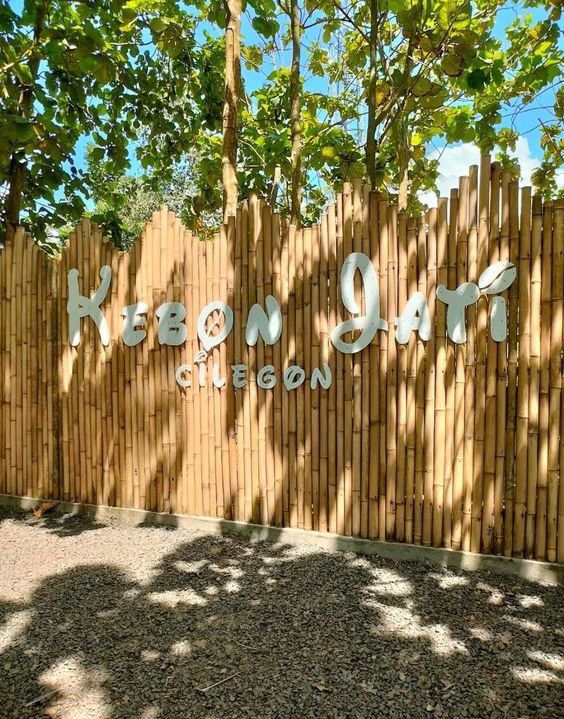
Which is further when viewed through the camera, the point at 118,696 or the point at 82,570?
the point at 82,570

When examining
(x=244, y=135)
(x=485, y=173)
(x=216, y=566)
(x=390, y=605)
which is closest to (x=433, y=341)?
(x=485, y=173)

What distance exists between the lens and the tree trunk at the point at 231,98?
4.88m

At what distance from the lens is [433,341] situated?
11.8 ft

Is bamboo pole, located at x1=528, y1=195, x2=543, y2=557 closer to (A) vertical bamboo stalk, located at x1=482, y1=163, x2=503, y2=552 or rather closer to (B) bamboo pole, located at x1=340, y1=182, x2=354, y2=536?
(A) vertical bamboo stalk, located at x1=482, y1=163, x2=503, y2=552

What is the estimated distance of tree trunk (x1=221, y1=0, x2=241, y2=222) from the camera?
4.88m

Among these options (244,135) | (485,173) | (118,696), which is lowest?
(118,696)

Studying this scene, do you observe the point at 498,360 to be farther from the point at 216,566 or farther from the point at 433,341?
the point at 216,566

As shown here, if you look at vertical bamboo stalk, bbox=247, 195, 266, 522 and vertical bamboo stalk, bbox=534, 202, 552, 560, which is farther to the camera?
vertical bamboo stalk, bbox=247, 195, 266, 522

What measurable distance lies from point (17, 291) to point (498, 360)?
14.8 feet

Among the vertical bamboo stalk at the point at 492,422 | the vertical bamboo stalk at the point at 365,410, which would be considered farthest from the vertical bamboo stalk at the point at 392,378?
the vertical bamboo stalk at the point at 492,422

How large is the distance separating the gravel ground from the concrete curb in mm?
108

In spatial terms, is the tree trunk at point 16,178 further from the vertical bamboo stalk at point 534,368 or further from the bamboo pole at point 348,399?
the vertical bamboo stalk at point 534,368

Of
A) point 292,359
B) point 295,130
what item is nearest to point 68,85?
point 295,130

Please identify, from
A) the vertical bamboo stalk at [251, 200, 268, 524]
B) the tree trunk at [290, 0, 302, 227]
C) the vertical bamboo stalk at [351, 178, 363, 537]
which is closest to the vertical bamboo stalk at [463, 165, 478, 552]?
the vertical bamboo stalk at [351, 178, 363, 537]
